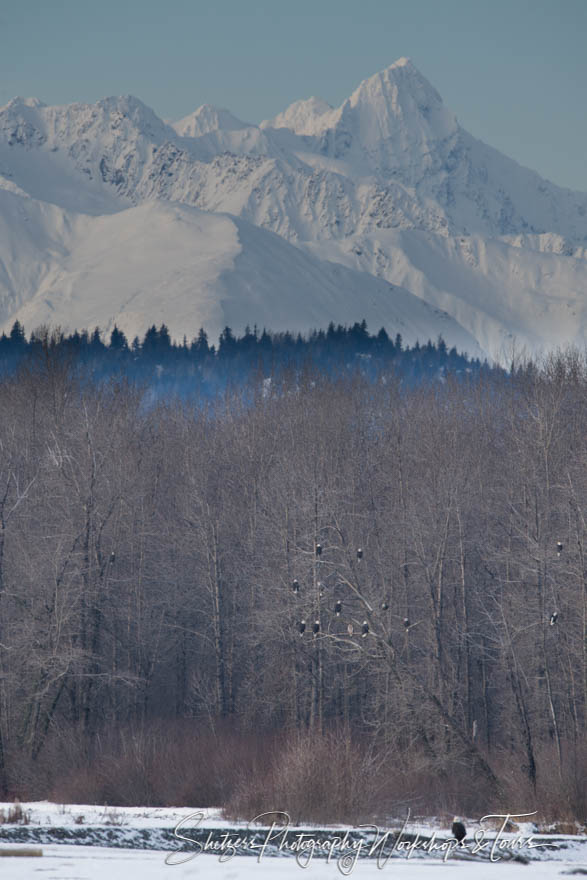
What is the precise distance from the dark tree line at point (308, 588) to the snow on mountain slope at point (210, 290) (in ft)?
259

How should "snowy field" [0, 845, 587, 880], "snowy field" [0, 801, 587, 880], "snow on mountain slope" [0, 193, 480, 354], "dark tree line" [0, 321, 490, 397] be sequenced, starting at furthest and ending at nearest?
"snow on mountain slope" [0, 193, 480, 354] < "dark tree line" [0, 321, 490, 397] < "snowy field" [0, 801, 587, 880] < "snowy field" [0, 845, 587, 880]

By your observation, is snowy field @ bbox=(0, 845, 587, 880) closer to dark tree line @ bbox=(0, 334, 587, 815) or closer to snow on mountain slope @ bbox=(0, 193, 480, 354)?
dark tree line @ bbox=(0, 334, 587, 815)

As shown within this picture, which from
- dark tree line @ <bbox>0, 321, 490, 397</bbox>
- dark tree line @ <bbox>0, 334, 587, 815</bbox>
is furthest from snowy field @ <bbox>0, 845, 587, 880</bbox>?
dark tree line @ <bbox>0, 321, 490, 397</bbox>

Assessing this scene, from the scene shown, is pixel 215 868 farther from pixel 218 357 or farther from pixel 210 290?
pixel 210 290

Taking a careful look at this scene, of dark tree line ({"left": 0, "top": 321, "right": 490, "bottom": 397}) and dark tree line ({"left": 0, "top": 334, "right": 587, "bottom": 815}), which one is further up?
dark tree line ({"left": 0, "top": 321, "right": 490, "bottom": 397})

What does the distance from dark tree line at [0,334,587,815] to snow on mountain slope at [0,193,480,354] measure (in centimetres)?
7899

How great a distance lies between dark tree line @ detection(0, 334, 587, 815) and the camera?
3356 centimetres

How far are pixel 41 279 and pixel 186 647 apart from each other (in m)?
161

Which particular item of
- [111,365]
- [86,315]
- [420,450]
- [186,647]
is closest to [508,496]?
[420,450]

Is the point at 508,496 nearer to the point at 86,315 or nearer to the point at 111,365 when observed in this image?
the point at 111,365

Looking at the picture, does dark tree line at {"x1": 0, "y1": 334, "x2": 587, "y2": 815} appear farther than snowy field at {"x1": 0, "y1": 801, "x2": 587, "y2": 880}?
Yes

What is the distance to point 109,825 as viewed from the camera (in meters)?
19.0

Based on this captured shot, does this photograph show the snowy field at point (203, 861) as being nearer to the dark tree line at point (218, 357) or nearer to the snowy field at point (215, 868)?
the snowy field at point (215, 868)

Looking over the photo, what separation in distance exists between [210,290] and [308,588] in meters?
111
